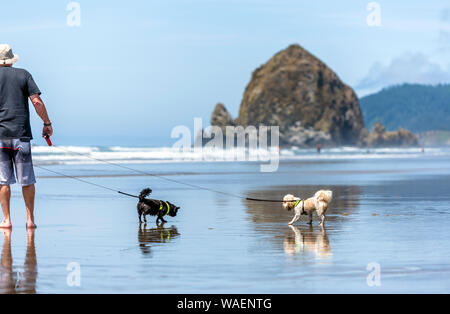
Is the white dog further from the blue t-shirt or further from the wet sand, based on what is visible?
the blue t-shirt

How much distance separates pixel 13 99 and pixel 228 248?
144 inches

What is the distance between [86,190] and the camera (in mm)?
21141

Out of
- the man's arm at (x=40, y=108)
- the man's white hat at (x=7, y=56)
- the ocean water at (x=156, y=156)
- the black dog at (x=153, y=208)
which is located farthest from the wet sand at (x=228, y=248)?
Result: the ocean water at (x=156, y=156)

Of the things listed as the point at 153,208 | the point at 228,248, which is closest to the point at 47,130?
the point at 153,208

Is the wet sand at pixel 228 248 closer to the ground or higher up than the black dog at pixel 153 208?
closer to the ground

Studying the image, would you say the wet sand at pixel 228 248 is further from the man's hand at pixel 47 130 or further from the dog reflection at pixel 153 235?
the man's hand at pixel 47 130

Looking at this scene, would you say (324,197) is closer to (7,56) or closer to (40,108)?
(40,108)

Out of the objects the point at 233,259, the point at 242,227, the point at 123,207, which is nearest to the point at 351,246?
the point at 233,259

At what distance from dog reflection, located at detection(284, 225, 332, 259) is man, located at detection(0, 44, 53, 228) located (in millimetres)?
3654

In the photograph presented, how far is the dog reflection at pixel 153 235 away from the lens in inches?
389

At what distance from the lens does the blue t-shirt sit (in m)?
10.8

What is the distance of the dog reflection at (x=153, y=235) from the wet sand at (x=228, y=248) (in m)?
0.01
